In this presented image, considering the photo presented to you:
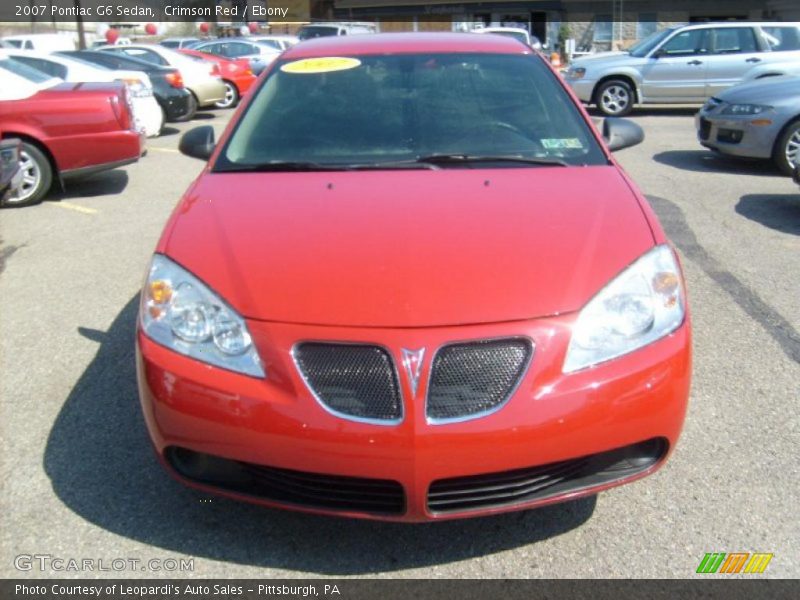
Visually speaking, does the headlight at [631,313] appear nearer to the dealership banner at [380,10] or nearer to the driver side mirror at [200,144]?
the driver side mirror at [200,144]

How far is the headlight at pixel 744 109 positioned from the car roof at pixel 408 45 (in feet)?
18.3

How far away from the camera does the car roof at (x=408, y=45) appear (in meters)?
4.12

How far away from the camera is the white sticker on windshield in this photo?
11.8 feet

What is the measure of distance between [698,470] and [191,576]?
1940 mm

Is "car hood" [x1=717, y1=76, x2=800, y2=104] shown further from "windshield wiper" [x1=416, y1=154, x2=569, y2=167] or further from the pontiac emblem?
the pontiac emblem

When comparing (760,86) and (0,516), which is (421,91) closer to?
(0,516)

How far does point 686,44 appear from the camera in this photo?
14.5 meters

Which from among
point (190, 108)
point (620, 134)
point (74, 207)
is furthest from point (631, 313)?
point (190, 108)

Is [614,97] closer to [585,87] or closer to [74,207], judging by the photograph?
[585,87]

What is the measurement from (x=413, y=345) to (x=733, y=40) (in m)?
14.3

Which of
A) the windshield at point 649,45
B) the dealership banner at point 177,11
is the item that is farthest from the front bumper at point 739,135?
the dealership banner at point 177,11

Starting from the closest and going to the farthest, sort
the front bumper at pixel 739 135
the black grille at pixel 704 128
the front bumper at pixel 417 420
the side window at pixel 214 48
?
the front bumper at pixel 417 420 → the front bumper at pixel 739 135 → the black grille at pixel 704 128 → the side window at pixel 214 48
